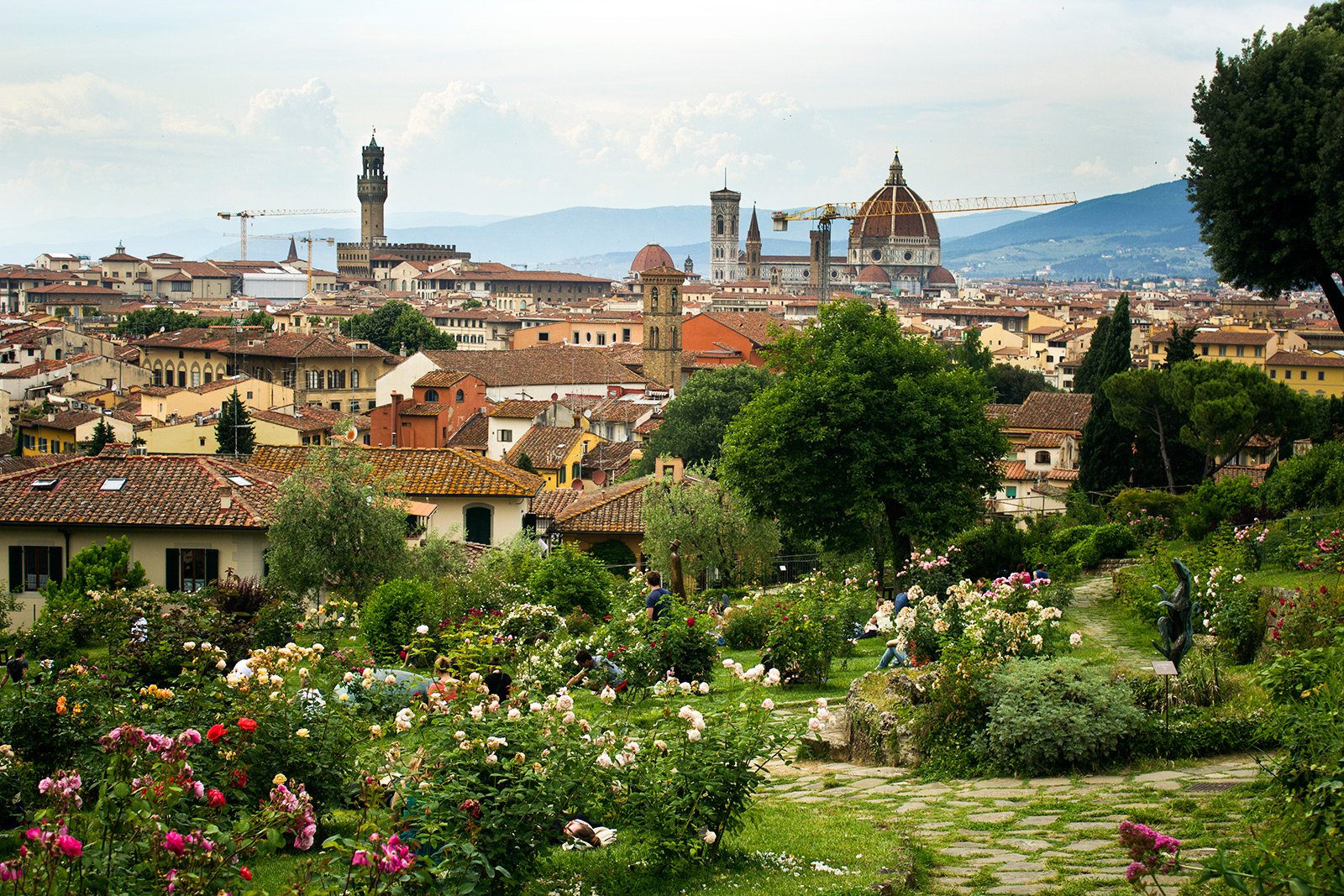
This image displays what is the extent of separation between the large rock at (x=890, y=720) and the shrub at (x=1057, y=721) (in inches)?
21.3

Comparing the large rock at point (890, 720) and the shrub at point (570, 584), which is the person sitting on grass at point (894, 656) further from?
the shrub at point (570, 584)

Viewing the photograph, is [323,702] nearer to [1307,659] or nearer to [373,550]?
[1307,659]

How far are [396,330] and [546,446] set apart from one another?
50.6m

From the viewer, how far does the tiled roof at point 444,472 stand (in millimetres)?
23688

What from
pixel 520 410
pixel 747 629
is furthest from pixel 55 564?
pixel 520 410

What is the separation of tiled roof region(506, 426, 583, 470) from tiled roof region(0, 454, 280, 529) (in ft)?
68.4

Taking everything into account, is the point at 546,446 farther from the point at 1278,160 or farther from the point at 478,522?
the point at 1278,160

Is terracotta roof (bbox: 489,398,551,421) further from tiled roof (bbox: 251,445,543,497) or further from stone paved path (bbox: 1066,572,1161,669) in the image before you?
stone paved path (bbox: 1066,572,1161,669)

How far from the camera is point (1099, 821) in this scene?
667 centimetres

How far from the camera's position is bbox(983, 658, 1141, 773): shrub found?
775 centimetres

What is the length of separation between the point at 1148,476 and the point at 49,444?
35596mm

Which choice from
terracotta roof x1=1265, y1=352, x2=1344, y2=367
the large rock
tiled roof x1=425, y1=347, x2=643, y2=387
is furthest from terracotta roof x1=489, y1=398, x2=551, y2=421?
the large rock

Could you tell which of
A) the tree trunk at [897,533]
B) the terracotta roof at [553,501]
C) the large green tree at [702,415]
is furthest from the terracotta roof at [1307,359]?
the tree trunk at [897,533]

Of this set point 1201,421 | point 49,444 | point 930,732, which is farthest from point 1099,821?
point 49,444
